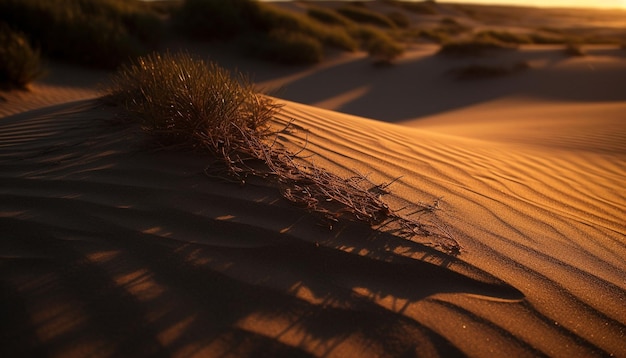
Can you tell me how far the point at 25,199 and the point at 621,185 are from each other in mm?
4582

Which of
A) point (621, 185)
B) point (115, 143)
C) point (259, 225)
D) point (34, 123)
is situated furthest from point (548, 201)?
point (34, 123)

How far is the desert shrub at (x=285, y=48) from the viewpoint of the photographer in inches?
505

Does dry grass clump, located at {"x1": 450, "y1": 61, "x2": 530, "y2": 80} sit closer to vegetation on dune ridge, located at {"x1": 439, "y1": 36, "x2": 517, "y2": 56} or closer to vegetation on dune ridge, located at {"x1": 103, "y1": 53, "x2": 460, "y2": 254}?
vegetation on dune ridge, located at {"x1": 439, "y1": 36, "x2": 517, "y2": 56}

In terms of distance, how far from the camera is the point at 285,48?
1280cm

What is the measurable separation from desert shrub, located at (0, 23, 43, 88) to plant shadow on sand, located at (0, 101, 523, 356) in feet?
17.9

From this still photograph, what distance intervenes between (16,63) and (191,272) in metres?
7.05

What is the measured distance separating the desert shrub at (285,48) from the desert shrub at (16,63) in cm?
657

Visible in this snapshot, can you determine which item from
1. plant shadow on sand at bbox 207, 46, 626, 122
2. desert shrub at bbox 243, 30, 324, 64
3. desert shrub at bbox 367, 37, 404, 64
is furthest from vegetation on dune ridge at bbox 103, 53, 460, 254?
desert shrub at bbox 367, 37, 404, 64

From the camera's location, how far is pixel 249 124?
10.3ft

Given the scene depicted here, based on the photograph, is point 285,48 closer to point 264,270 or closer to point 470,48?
point 470,48

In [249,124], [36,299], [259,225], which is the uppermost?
[249,124]

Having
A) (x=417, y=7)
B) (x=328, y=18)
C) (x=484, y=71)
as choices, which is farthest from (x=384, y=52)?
(x=417, y=7)

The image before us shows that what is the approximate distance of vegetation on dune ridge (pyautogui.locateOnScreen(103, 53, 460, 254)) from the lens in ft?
7.73

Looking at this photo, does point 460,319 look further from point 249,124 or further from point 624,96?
point 624,96
